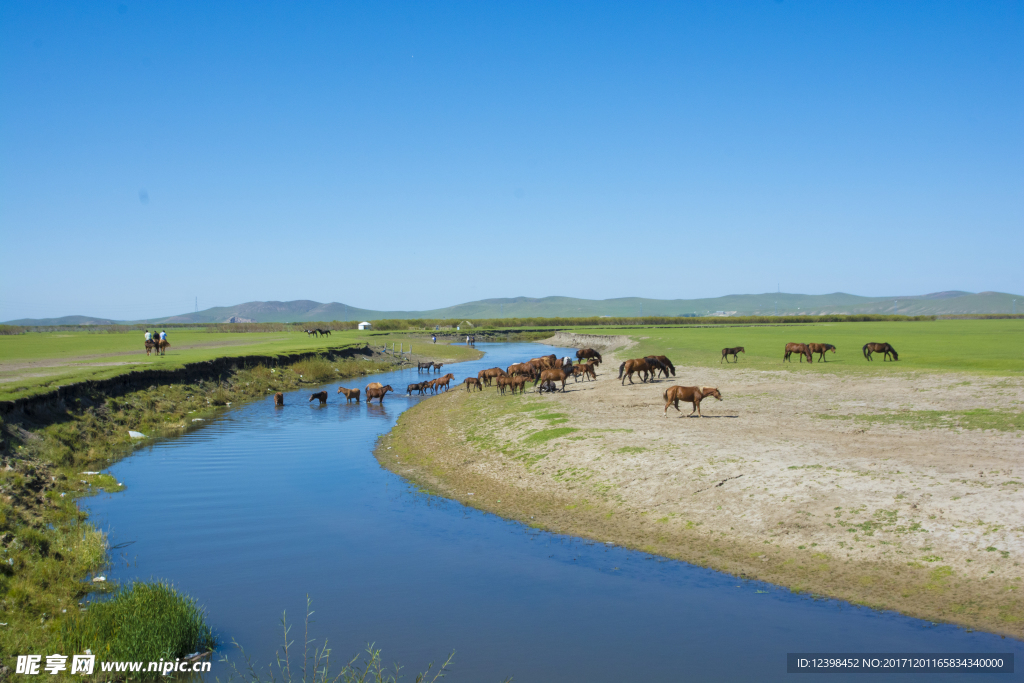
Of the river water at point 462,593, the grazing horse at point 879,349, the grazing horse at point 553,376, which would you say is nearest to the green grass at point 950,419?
the river water at point 462,593

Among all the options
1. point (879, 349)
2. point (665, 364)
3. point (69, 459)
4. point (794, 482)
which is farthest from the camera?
point (879, 349)

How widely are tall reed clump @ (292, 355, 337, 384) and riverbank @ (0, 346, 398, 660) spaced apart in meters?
2.06

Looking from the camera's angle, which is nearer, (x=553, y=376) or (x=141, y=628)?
(x=141, y=628)

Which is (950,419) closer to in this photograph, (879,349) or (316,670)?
(316,670)

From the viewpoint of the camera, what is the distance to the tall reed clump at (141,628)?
8711 millimetres

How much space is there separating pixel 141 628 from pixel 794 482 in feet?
41.3

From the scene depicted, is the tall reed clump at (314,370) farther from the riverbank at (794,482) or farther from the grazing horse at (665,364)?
the grazing horse at (665,364)

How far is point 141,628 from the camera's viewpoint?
890 cm

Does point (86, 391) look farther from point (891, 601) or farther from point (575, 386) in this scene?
point (891, 601)

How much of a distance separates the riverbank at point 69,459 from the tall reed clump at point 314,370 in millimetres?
2058

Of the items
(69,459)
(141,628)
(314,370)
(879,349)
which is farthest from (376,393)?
(879,349)

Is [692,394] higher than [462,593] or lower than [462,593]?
higher

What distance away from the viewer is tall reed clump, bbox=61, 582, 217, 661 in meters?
8.71

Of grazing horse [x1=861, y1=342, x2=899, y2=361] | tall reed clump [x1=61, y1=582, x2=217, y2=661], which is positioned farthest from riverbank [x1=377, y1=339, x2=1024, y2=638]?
grazing horse [x1=861, y1=342, x2=899, y2=361]
